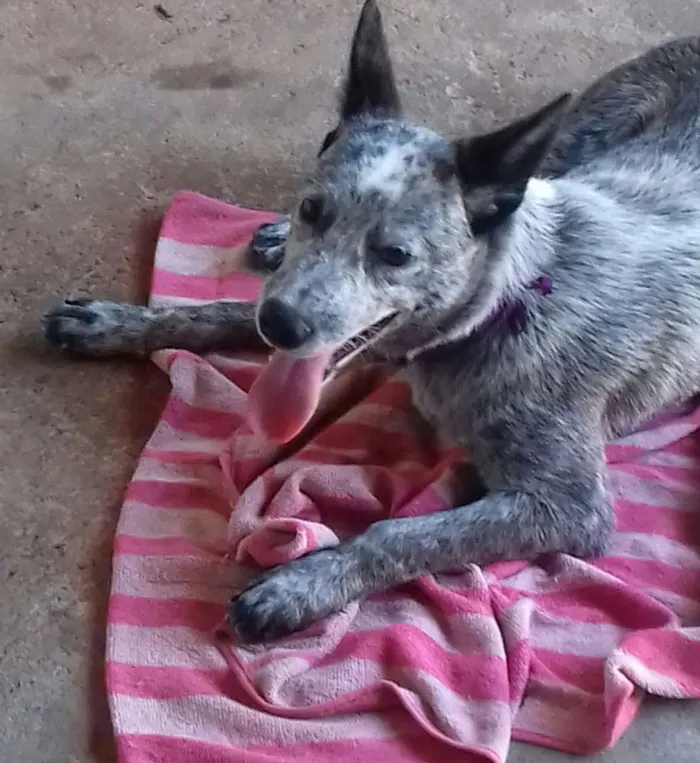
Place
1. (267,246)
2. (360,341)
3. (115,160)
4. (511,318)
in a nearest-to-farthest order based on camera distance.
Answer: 1. (360,341)
2. (511,318)
3. (267,246)
4. (115,160)

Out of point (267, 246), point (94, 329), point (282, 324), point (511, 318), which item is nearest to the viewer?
point (282, 324)

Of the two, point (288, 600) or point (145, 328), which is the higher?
point (145, 328)

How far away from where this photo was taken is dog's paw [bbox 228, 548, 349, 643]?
6.23 feet

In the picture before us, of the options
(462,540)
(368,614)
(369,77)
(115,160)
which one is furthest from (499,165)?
(115,160)

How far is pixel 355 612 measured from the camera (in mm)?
1966

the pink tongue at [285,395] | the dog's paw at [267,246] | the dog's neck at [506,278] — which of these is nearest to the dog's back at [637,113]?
the dog's neck at [506,278]

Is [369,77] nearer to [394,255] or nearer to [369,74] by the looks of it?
[369,74]

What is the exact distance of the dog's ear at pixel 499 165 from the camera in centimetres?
181

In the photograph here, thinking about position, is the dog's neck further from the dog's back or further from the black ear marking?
the dog's back

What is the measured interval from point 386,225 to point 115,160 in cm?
119

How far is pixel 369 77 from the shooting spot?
199 centimetres

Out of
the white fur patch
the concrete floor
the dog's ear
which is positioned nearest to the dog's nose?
the white fur patch

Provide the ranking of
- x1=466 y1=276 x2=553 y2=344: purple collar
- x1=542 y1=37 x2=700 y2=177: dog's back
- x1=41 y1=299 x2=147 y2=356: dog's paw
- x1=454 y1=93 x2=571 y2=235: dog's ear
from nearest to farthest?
x1=454 y1=93 x2=571 y2=235: dog's ear → x1=466 y1=276 x2=553 y2=344: purple collar → x1=41 y1=299 x2=147 y2=356: dog's paw → x1=542 y1=37 x2=700 y2=177: dog's back

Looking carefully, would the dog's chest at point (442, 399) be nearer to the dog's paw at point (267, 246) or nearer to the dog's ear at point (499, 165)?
the dog's ear at point (499, 165)
